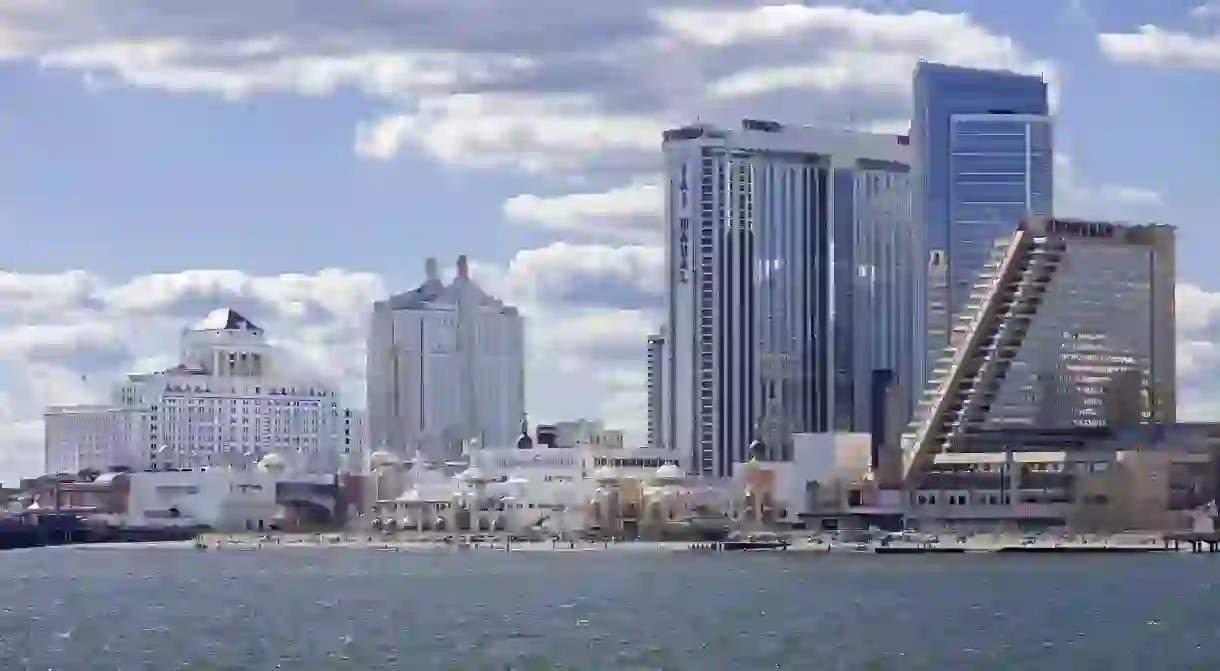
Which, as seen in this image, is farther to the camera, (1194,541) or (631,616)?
(1194,541)

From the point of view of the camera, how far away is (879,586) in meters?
136

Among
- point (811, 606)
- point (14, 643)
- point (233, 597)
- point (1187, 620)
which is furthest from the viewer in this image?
point (233, 597)

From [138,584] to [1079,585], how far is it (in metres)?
50.9

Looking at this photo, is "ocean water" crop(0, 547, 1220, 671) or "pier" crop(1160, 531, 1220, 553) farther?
"pier" crop(1160, 531, 1220, 553)

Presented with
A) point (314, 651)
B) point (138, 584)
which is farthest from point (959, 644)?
point (138, 584)

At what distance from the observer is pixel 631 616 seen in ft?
368

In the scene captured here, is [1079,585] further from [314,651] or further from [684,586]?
[314,651]

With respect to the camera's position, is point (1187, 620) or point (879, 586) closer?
point (1187, 620)

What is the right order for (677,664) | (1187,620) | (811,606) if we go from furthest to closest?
1. (811,606)
2. (1187,620)
3. (677,664)

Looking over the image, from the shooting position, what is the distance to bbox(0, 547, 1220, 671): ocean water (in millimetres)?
90062

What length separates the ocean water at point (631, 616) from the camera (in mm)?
90062

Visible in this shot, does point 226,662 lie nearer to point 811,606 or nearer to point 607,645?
point 607,645

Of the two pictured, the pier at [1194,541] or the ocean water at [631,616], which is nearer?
the ocean water at [631,616]

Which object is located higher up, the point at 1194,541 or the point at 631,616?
the point at 631,616
